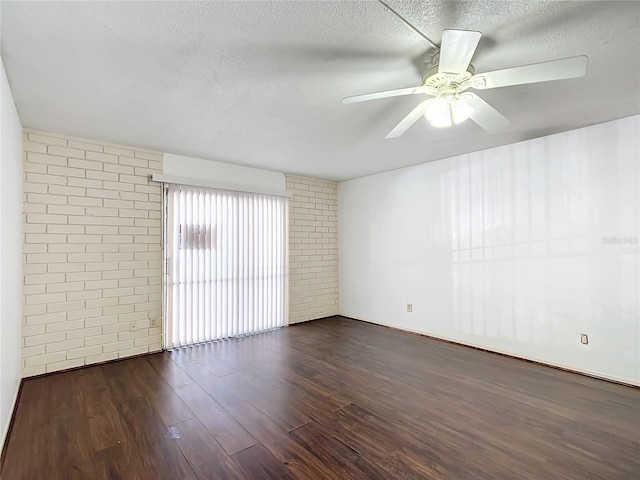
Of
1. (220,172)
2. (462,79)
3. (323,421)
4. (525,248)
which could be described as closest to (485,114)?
(462,79)

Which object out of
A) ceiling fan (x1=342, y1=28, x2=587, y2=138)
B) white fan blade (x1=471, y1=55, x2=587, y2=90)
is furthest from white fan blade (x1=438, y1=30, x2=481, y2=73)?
white fan blade (x1=471, y1=55, x2=587, y2=90)

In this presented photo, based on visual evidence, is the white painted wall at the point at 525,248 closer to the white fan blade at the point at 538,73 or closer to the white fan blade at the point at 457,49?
the white fan blade at the point at 538,73

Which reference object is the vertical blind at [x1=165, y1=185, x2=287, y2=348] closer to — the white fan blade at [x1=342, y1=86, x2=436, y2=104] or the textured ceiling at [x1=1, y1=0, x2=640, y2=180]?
the textured ceiling at [x1=1, y1=0, x2=640, y2=180]

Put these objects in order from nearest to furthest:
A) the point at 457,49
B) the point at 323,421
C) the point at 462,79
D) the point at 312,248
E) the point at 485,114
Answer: the point at 457,49 → the point at 462,79 → the point at 485,114 → the point at 323,421 → the point at 312,248

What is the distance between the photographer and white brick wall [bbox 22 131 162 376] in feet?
10.3

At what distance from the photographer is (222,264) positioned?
432 cm

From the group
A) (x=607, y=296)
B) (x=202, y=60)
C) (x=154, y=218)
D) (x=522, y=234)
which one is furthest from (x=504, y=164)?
(x=154, y=218)

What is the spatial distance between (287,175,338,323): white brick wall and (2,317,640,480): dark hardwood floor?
1.78 m

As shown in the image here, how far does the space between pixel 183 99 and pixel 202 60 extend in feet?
2.03

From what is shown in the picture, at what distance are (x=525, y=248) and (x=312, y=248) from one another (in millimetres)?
3128

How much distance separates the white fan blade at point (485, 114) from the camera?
1.98 m

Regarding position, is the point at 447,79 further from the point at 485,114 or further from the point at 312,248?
the point at 312,248

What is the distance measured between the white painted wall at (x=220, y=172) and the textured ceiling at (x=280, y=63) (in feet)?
2.24

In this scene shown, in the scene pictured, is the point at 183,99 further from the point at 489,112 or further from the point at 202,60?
the point at 489,112
